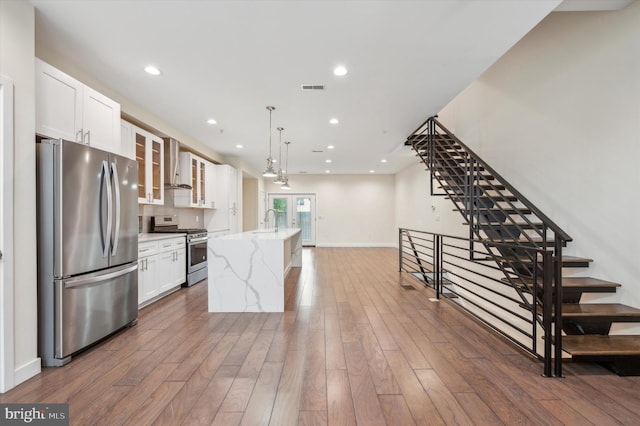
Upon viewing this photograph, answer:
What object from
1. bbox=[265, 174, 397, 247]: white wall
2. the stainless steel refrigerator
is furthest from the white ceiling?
bbox=[265, 174, 397, 247]: white wall

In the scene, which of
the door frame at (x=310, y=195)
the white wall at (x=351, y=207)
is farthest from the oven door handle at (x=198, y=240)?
the white wall at (x=351, y=207)

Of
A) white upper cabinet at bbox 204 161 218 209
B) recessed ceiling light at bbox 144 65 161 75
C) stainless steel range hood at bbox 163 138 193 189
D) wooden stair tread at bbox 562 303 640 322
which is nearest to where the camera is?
wooden stair tread at bbox 562 303 640 322

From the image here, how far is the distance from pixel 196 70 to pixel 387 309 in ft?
11.6

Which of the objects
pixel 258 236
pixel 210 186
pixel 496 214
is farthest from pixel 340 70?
pixel 210 186

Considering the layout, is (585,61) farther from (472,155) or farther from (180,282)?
(180,282)

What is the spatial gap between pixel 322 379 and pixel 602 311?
254 cm

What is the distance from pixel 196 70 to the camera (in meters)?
3.02

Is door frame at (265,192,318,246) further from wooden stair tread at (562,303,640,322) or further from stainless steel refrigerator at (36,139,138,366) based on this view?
wooden stair tread at (562,303,640,322)

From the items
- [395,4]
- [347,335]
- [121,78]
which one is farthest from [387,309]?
[121,78]

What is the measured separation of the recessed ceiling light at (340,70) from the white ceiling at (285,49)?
0.05 metres

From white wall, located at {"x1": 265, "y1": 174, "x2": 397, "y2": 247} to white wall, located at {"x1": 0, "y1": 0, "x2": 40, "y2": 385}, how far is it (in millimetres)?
8710

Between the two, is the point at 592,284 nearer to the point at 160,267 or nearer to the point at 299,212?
the point at 160,267

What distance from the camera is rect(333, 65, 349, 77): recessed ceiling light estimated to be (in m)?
2.96

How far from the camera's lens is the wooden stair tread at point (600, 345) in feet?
6.98
